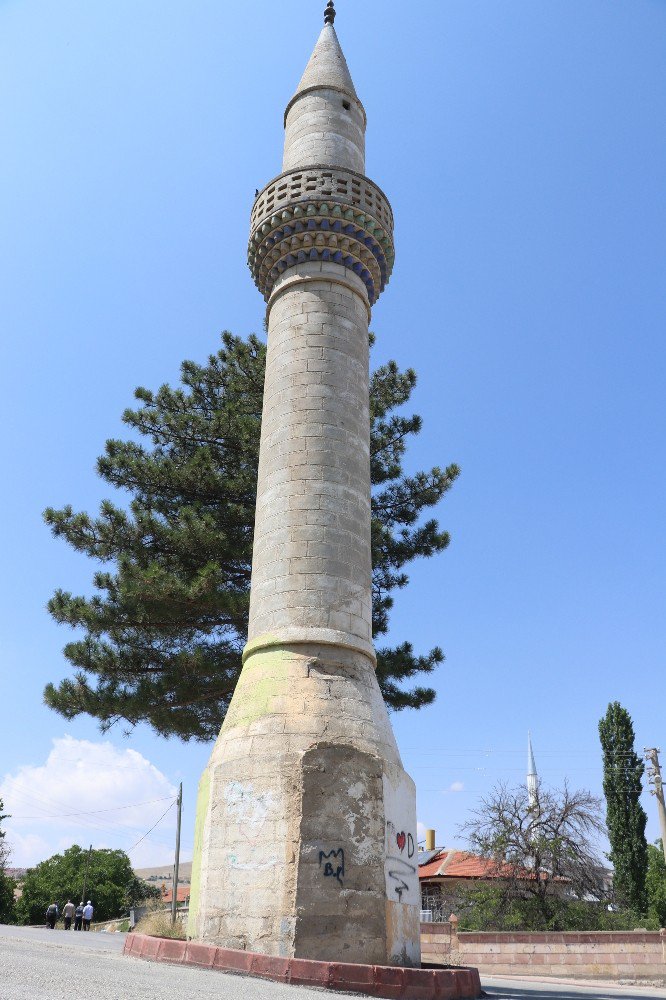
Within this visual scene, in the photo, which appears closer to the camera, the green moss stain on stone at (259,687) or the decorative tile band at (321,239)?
the green moss stain on stone at (259,687)

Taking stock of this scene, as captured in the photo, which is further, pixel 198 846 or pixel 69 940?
pixel 69 940

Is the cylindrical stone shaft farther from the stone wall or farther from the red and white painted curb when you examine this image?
the stone wall

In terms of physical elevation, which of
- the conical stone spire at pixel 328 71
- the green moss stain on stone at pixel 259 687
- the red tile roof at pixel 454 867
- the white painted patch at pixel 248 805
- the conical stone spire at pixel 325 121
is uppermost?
the conical stone spire at pixel 328 71

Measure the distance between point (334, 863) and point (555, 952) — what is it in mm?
10917

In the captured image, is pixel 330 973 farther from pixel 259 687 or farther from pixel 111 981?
pixel 259 687

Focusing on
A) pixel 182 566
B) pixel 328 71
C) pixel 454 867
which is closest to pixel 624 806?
pixel 454 867

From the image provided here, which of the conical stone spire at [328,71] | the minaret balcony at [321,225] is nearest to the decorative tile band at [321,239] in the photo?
the minaret balcony at [321,225]

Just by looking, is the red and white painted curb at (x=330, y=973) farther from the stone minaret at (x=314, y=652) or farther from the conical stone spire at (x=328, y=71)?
the conical stone spire at (x=328, y=71)

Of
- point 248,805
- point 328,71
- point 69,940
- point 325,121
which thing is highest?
point 328,71

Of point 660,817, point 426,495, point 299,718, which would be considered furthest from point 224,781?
point 660,817

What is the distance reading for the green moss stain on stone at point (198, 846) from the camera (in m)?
7.37

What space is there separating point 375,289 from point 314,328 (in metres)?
1.57

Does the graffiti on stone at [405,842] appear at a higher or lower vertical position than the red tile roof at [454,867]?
higher

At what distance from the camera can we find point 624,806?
31.5m
